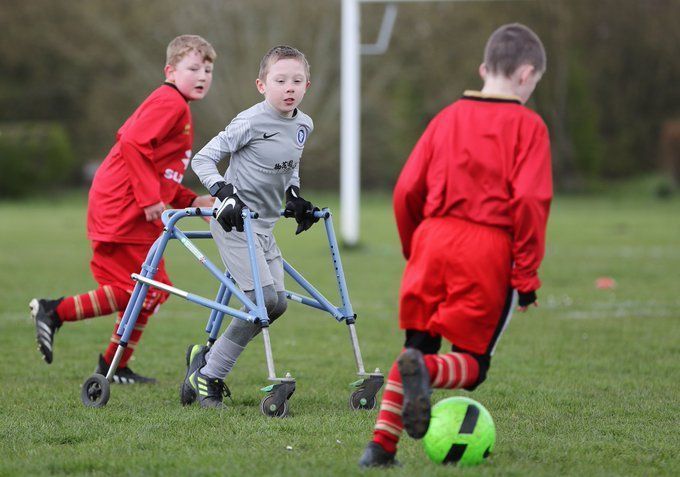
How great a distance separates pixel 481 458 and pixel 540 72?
1.56m

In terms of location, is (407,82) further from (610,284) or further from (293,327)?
(293,327)

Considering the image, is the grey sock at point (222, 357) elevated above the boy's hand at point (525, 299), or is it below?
below

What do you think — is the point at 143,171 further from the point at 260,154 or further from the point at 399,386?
the point at 399,386

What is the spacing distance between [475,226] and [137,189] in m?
2.54

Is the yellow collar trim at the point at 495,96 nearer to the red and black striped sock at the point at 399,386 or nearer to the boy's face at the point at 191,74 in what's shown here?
the red and black striped sock at the point at 399,386

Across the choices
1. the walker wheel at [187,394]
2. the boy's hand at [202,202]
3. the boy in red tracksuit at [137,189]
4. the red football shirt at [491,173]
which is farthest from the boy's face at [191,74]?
the red football shirt at [491,173]

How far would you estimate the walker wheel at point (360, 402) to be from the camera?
18.8 feet

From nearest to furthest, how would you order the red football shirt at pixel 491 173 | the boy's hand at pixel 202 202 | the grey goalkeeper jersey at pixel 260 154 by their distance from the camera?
the red football shirt at pixel 491 173, the grey goalkeeper jersey at pixel 260 154, the boy's hand at pixel 202 202

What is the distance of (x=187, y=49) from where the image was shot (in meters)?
6.33

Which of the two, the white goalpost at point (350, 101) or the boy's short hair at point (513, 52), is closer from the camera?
the boy's short hair at point (513, 52)

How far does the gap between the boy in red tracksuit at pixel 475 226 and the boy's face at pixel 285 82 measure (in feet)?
4.07

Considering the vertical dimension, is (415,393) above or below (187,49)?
below

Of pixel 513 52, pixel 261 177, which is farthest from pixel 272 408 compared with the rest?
pixel 513 52

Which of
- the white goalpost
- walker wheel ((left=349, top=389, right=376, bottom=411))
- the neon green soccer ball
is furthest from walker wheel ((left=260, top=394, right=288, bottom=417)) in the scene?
the white goalpost
